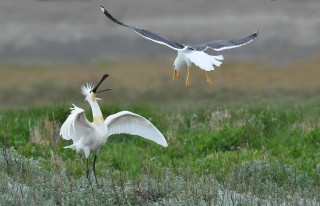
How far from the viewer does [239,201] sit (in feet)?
31.8

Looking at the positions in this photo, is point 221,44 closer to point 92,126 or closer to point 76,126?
point 92,126

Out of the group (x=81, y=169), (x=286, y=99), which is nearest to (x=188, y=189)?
(x=81, y=169)

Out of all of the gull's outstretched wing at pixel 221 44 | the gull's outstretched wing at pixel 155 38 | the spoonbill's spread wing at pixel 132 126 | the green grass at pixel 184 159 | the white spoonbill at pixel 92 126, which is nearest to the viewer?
the green grass at pixel 184 159

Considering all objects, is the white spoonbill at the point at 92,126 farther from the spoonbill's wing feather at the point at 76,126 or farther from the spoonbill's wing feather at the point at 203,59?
the spoonbill's wing feather at the point at 203,59

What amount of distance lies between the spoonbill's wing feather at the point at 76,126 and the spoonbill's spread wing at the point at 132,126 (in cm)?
47

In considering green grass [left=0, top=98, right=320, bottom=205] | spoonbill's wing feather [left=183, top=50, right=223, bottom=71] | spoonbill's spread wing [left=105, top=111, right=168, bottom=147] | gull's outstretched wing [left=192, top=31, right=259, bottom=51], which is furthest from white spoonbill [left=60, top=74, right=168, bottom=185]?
gull's outstretched wing [left=192, top=31, right=259, bottom=51]

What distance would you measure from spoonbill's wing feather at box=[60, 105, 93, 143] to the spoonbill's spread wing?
466 mm

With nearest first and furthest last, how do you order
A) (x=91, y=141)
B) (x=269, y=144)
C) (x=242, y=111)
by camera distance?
(x=91, y=141)
(x=269, y=144)
(x=242, y=111)

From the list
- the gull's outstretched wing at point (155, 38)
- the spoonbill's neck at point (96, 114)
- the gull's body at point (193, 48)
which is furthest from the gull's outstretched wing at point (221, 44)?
the spoonbill's neck at point (96, 114)

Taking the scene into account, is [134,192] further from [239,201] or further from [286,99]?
[286,99]

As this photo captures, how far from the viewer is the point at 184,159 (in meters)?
13.0

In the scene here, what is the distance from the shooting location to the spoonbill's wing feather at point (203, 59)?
36.2ft

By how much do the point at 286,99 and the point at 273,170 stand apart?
546 centimetres

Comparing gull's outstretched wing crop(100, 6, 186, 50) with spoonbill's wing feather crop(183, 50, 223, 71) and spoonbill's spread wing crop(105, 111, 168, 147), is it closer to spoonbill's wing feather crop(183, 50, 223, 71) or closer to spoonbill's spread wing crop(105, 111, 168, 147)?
spoonbill's wing feather crop(183, 50, 223, 71)
